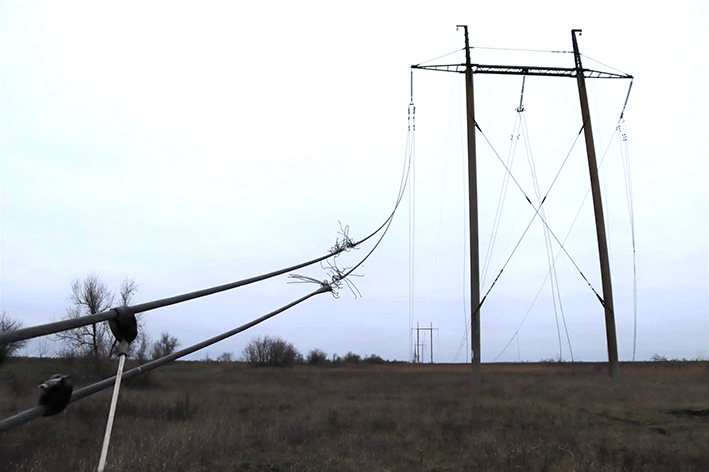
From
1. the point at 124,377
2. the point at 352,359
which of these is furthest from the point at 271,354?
the point at 124,377

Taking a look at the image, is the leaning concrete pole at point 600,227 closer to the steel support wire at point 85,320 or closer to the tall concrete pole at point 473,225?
the tall concrete pole at point 473,225

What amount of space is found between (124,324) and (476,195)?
58.1ft

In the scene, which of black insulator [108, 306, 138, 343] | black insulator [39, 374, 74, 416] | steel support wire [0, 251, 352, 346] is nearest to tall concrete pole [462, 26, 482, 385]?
steel support wire [0, 251, 352, 346]

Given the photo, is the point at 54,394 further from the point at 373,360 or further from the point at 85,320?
the point at 373,360

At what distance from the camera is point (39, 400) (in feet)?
5.61

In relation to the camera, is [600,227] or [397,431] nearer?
[397,431]

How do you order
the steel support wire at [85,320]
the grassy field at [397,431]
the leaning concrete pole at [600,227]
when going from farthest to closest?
the leaning concrete pole at [600,227]
the grassy field at [397,431]
the steel support wire at [85,320]

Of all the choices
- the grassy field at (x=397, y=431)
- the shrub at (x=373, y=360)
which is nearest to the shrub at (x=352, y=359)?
the shrub at (x=373, y=360)

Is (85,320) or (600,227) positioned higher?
(600,227)

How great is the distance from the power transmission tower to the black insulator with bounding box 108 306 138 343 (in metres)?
16.7

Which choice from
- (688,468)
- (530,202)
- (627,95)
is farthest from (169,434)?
(627,95)

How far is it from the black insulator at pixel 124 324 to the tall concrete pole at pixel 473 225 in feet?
54.9

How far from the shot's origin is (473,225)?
18672 mm

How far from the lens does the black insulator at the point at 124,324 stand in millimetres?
1965
